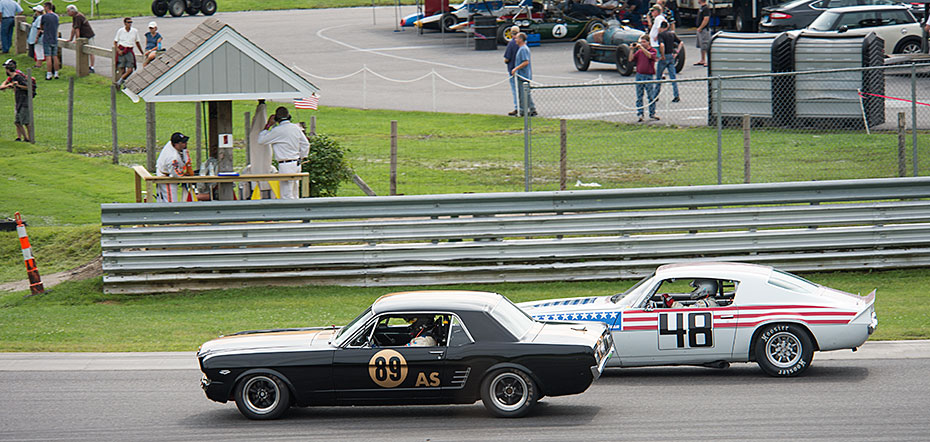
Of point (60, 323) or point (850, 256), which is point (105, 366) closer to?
point (60, 323)

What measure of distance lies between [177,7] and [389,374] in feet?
143

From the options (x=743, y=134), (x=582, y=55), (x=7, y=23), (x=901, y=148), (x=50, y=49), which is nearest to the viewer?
(x=901, y=148)

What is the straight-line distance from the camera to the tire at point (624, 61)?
98.1ft

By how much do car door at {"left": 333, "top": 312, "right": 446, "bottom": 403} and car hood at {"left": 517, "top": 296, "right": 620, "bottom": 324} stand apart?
1.83m

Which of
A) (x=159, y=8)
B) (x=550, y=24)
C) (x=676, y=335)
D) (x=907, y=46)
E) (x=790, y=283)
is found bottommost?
(x=676, y=335)

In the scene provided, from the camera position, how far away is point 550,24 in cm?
3822

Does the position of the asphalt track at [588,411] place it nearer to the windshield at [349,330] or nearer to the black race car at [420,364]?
the black race car at [420,364]

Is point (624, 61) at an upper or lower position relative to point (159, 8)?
lower

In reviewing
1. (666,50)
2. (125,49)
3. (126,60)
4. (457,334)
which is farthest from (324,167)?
(126,60)

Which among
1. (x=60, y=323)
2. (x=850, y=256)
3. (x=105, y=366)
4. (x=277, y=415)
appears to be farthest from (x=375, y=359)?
(x=850, y=256)

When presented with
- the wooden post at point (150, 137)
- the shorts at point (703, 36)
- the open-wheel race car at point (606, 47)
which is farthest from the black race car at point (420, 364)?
the shorts at point (703, 36)

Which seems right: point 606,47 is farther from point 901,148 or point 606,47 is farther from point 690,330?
point 690,330

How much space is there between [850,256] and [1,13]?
31.7m

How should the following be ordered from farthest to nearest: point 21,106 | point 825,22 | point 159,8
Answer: point 159,8 < point 825,22 < point 21,106
